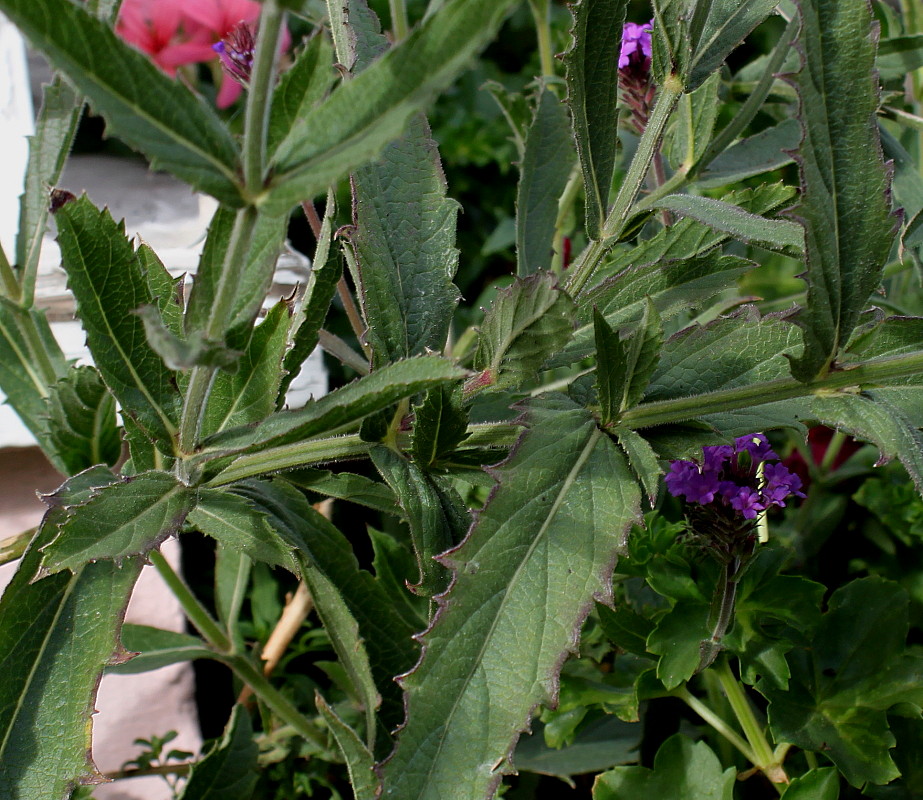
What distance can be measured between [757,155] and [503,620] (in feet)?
1.75

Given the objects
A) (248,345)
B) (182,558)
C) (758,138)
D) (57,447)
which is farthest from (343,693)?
(758,138)

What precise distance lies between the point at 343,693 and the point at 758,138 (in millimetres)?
681

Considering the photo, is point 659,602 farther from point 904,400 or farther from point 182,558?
point 182,558

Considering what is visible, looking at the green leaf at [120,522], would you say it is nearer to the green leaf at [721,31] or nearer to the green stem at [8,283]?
the green stem at [8,283]

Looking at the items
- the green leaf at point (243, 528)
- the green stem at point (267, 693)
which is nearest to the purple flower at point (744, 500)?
the green leaf at point (243, 528)

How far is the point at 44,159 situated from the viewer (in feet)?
2.35

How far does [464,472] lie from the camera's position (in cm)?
61

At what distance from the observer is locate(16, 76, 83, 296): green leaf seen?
71 cm

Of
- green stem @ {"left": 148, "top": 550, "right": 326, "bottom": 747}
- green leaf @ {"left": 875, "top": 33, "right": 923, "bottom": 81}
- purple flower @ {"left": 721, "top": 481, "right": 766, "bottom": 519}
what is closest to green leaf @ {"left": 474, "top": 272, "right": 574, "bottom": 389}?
purple flower @ {"left": 721, "top": 481, "right": 766, "bottom": 519}

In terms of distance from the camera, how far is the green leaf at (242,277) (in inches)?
18.7

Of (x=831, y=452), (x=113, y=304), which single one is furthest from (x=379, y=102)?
(x=831, y=452)

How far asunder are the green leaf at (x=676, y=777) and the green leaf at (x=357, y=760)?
19 centimetres

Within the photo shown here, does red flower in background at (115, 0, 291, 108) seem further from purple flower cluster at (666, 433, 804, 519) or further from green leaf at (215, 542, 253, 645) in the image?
purple flower cluster at (666, 433, 804, 519)

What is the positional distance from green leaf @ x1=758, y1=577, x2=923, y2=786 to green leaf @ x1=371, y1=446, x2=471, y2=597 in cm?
30
